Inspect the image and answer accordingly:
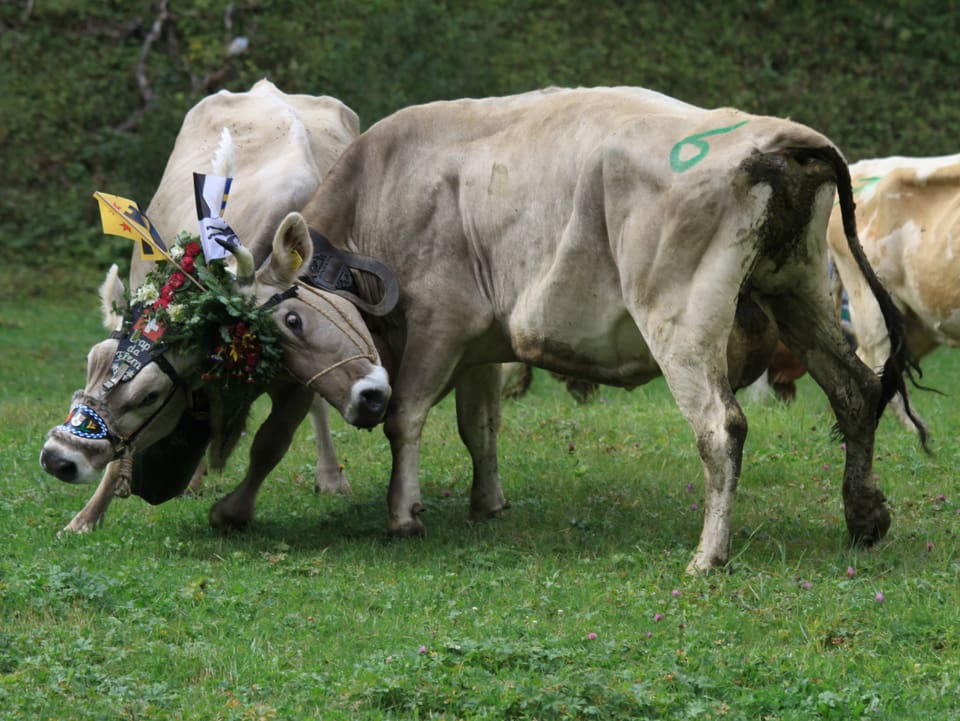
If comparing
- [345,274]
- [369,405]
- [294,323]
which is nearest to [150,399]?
[294,323]

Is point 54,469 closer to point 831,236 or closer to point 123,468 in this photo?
point 123,468

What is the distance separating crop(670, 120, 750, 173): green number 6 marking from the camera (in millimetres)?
6379

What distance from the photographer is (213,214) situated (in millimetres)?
7188

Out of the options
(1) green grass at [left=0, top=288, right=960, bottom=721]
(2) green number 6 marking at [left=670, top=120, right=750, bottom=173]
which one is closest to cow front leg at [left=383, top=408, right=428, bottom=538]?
(1) green grass at [left=0, top=288, right=960, bottom=721]

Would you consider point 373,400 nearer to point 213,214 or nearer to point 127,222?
point 213,214

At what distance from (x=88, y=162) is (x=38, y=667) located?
619 inches

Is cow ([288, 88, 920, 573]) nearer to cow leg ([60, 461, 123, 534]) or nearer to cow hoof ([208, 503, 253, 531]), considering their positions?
cow hoof ([208, 503, 253, 531])

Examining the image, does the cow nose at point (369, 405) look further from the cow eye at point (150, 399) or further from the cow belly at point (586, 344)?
the cow eye at point (150, 399)

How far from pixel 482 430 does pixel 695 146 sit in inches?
89.8

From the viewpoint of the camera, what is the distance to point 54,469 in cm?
664

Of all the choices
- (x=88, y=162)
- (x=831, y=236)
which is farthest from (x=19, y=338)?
(x=831, y=236)

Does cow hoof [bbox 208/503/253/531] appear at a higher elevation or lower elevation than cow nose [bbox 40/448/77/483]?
lower

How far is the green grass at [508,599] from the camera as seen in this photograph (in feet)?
15.7

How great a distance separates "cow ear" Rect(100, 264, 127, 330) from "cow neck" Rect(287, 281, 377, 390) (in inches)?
34.5
